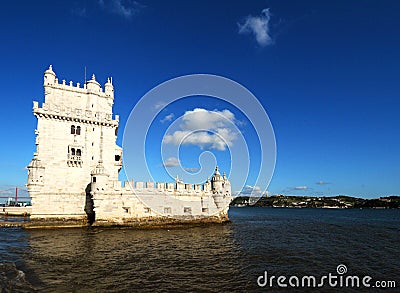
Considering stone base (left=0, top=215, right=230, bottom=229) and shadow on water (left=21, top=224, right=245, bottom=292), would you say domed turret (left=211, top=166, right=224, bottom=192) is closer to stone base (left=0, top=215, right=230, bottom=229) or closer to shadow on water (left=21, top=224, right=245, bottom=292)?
stone base (left=0, top=215, right=230, bottom=229)

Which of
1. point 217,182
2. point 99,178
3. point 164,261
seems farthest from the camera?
point 217,182

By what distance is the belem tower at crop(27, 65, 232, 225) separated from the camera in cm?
3005

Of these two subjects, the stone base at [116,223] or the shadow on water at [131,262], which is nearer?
the shadow on water at [131,262]

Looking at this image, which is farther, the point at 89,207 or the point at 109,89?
the point at 109,89

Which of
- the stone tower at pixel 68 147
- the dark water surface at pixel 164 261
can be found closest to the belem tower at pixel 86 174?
the stone tower at pixel 68 147

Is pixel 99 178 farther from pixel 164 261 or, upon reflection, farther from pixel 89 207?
pixel 164 261

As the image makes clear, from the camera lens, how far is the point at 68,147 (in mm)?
31938

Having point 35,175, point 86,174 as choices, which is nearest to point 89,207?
point 86,174

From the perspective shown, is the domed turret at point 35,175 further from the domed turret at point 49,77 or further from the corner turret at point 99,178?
the domed turret at point 49,77

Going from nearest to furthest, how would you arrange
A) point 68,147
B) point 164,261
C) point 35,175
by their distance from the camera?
point 164,261
point 35,175
point 68,147

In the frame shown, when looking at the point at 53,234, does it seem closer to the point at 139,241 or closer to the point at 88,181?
the point at 88,181

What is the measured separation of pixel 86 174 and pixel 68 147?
3896mm

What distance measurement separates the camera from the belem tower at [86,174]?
30047 mm

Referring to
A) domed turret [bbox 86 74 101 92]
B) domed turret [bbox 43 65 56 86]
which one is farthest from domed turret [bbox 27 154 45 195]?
domed turret [bbox 86 74 101 92]
